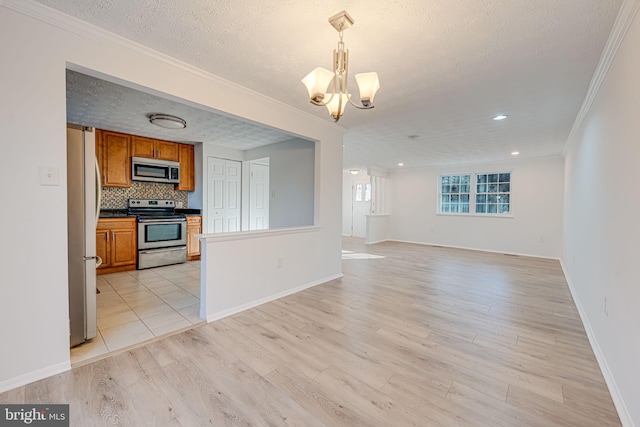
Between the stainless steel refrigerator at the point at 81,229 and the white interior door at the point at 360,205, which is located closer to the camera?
the stainless steel refrigerator at the point at 81,229

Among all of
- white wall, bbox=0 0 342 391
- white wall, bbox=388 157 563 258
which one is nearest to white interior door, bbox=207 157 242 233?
white wall, bbox=0 0 342 391

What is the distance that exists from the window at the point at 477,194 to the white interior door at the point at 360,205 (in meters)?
2.49

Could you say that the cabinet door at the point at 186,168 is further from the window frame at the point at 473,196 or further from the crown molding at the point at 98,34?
the window frame at the point at 473,196

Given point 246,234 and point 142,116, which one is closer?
point 246,234

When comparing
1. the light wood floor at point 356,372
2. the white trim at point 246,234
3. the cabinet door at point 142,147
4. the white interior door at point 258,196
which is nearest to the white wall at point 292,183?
the white trim at point 246,234

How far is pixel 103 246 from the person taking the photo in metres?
4.23

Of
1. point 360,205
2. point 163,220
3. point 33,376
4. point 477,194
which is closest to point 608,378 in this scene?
point 33,376

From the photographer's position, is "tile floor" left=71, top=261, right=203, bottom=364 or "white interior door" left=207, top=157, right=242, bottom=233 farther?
"white interior door" left=207, top=157, right=242, bottom=233

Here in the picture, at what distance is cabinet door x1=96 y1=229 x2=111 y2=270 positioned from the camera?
4.19m

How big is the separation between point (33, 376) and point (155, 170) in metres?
3.91

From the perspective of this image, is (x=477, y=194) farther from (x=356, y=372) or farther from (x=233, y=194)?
(x=356, y=372)

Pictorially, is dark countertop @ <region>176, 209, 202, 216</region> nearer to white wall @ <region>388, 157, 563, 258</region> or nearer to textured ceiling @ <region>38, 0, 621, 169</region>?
textured ceiling @ <region>38, 0, 621, 169</region>

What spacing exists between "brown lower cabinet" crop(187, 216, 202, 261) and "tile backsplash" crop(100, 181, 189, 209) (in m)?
0.64

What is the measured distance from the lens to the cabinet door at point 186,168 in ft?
17.5
